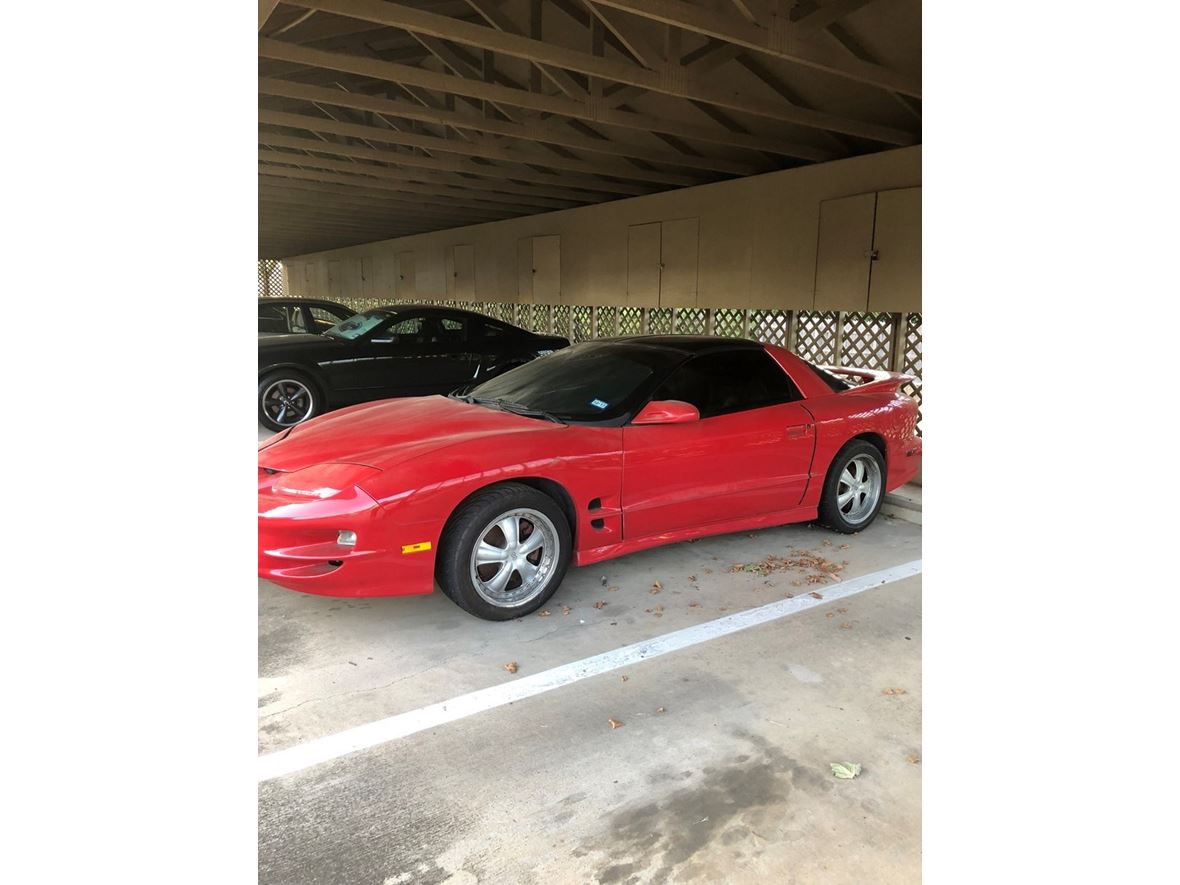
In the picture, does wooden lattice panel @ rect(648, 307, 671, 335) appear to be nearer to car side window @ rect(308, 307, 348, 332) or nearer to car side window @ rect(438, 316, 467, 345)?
car side window @ rect(438, 316, 467, 345)

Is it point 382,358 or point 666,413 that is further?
point 382,358

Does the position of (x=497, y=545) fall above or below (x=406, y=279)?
below

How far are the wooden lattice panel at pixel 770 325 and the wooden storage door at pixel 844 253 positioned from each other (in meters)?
1.05

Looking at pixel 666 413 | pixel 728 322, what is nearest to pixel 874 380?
pixel 666 413

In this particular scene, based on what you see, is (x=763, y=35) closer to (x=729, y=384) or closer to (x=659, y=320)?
(x=729, y=384)

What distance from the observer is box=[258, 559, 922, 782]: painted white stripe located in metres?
2.69

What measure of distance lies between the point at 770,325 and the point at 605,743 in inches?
321

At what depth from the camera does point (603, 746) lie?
2.75m

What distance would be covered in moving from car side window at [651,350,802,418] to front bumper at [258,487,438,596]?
5.31ft

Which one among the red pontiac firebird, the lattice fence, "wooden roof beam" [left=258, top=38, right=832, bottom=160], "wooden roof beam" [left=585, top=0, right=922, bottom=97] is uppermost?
the lattice fence

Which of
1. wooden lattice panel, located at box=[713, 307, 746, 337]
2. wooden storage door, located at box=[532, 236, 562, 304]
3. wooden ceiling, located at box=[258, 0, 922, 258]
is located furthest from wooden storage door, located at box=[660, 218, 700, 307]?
wooden storage door, located at box=[532, 236, 562, 304]
